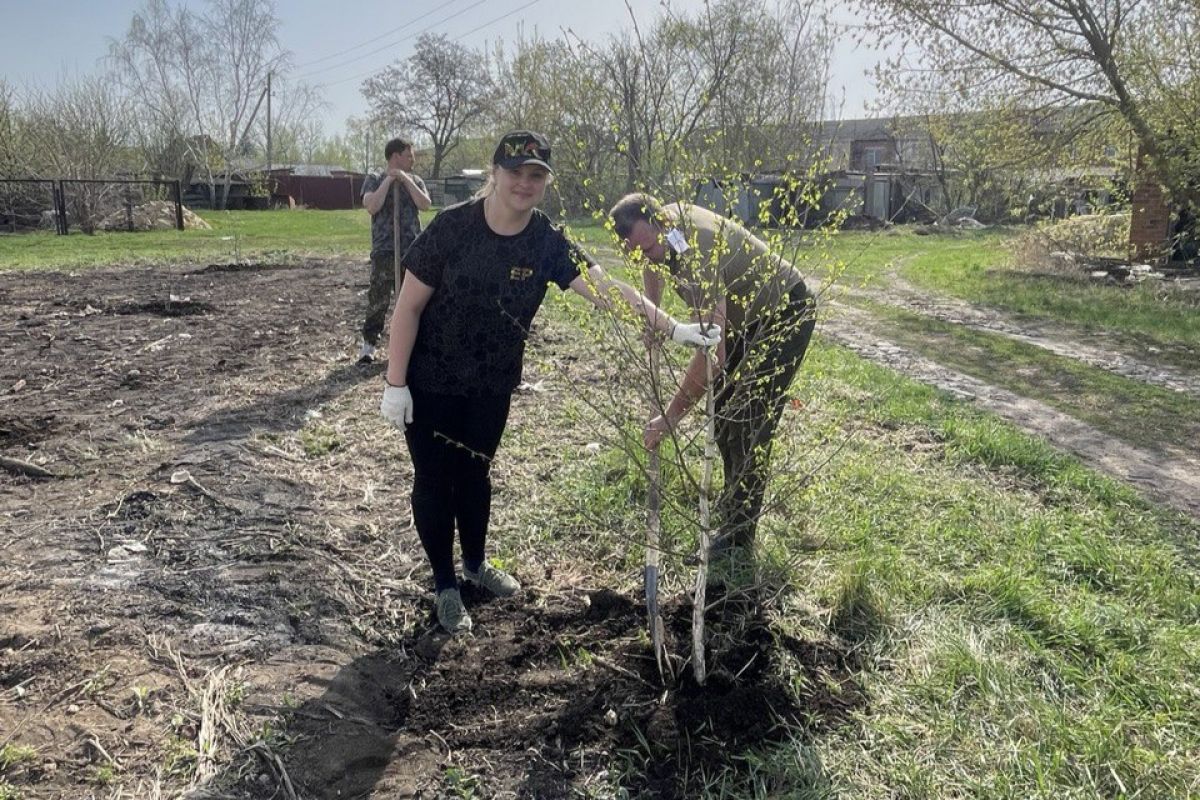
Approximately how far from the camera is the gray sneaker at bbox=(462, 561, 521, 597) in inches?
127

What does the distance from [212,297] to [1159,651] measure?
1050 cm

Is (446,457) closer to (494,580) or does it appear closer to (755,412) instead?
(494,580)

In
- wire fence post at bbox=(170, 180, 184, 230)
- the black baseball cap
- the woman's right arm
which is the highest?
wire fence post at bbox=(170, 180, 184, 230)

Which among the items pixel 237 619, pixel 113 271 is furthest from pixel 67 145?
pixel 237 619

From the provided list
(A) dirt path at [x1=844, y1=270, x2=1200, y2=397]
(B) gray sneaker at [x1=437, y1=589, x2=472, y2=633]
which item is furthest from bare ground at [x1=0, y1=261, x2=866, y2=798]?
(A) dirt path at [x1=844, y1=270, x2=1200, y2=397]

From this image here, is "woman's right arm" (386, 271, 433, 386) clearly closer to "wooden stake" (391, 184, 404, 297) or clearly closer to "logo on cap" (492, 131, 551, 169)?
"logo on cap" (492, 131, 551, 169)

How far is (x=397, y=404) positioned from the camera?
281 centimetres

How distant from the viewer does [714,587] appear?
319 centimetres

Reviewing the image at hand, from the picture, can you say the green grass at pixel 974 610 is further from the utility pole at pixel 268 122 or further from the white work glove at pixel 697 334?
the utility pole at pixel 268 122

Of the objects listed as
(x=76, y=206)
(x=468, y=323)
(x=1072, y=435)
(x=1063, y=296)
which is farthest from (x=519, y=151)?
(x=76, y=206)

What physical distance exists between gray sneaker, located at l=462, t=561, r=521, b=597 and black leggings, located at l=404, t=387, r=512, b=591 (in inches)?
8.5

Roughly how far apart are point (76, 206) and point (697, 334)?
24.8 meters

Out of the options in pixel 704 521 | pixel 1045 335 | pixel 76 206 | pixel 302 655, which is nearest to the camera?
pixel 704 521

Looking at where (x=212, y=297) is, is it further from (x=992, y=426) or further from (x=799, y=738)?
(x=799, y=738)
